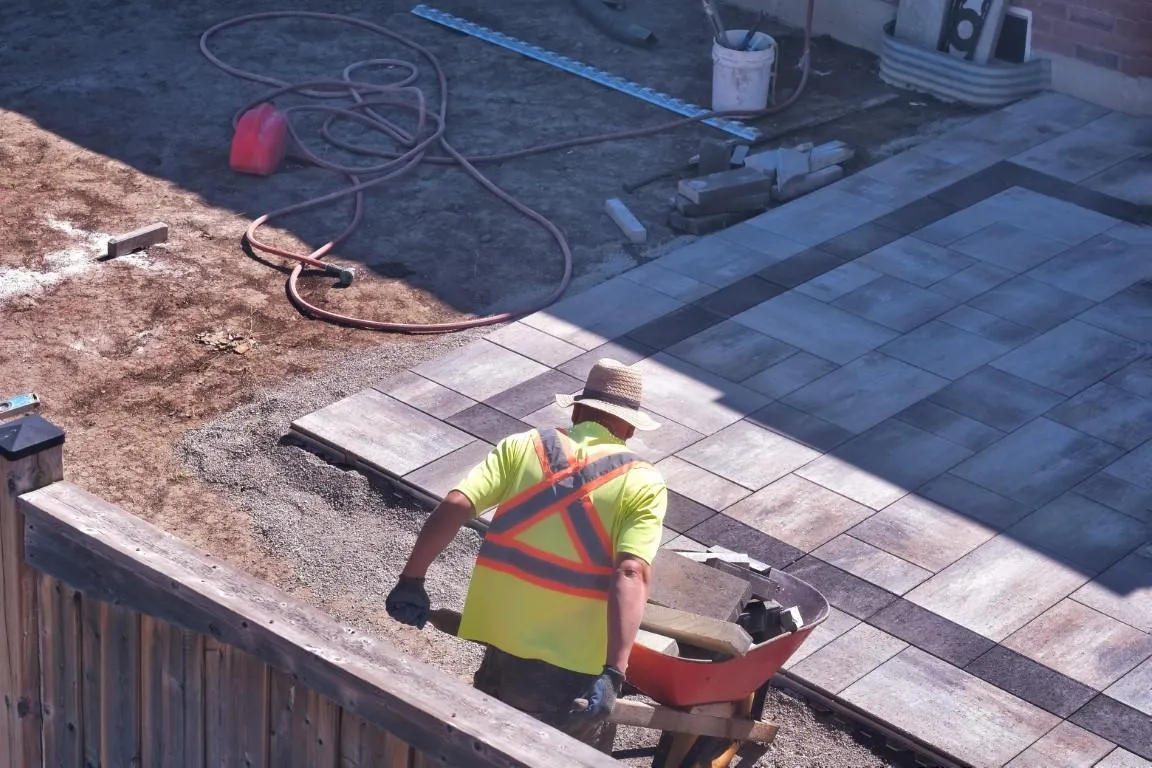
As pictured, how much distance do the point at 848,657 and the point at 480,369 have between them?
11.3 ft

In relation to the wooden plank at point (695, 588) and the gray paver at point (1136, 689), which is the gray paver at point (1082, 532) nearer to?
the gray paver at point (1136, 689)

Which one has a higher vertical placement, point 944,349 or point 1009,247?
point 1009,247

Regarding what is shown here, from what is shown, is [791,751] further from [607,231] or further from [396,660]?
[607,231]

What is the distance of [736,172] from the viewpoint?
12.1m

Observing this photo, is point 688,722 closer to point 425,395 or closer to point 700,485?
point 700,485

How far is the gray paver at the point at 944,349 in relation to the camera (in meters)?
9.90

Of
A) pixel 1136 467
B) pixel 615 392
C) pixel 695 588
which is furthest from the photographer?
pixel 1136 467

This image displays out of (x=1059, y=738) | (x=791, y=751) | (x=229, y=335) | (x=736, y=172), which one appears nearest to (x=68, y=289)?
(x=229, y=335)

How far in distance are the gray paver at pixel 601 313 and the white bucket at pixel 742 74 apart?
10.9 feet

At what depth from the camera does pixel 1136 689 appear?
7.16 metres

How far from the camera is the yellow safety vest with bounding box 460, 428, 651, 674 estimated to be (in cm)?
527

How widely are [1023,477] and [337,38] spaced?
30.0ft

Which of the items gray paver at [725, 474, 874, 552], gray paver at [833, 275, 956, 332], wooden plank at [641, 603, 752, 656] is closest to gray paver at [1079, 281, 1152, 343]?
gray paver at [833, 275, 956, 332]

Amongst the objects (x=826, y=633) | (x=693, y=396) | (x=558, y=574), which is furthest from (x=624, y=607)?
(x=693, y=396)
